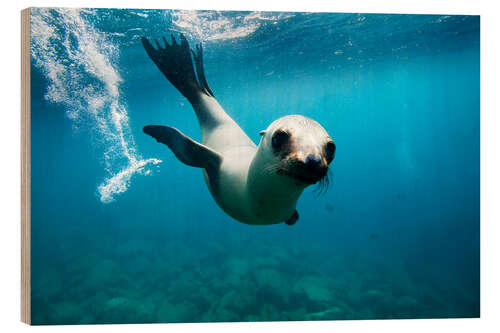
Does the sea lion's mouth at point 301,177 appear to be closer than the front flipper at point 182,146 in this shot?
Yes

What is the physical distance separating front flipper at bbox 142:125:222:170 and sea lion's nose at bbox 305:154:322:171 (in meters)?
1.17

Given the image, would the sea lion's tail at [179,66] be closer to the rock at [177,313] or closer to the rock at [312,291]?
the rock at [177,313]

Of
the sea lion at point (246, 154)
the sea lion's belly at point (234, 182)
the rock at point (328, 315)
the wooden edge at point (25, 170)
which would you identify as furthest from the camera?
the rock at point (328, 315)

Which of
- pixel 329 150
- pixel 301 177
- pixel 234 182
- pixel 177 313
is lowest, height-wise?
pixel 177 313

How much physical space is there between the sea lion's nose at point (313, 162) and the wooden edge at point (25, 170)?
305 cm

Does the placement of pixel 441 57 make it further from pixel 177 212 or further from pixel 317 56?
pixel 177 212

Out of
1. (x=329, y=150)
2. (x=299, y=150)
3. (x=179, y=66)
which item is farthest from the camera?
(x=179, y=66)

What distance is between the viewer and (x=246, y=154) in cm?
265

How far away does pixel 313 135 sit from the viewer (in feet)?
5.18

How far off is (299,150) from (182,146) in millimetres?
1207

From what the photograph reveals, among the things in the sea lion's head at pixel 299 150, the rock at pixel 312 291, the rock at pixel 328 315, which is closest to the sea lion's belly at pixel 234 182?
the sea lion's head at pixel 299 150

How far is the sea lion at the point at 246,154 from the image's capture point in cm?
155

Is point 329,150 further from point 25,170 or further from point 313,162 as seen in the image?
point 25,170

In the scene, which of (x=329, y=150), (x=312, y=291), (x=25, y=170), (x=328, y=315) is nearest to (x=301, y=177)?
(x=329, y=150)
